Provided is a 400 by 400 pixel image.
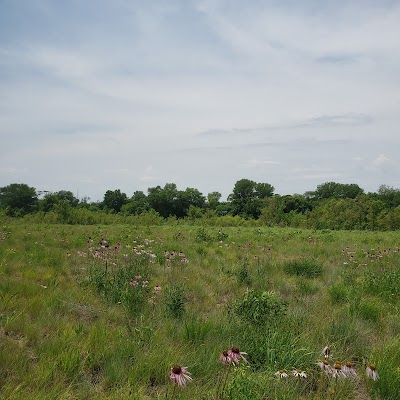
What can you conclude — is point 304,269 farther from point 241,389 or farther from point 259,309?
point 241,389

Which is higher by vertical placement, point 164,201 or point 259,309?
point 164,201

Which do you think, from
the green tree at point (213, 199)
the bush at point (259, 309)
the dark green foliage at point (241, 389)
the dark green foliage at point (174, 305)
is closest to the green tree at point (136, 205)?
the green tree at point (213, 199)

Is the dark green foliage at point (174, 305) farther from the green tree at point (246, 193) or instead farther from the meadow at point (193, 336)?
the green tree at point (246, 193)

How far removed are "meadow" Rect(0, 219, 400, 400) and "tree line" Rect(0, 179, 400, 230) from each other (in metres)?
21.9

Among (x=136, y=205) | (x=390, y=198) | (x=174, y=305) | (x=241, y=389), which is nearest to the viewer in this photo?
(x=241, y=389)

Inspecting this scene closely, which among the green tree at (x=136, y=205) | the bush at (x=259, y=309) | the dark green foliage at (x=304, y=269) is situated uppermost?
the green tree at (x=136, y=205)

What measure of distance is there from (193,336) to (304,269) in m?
4.35

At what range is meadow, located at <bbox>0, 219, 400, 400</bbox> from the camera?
8.53ft

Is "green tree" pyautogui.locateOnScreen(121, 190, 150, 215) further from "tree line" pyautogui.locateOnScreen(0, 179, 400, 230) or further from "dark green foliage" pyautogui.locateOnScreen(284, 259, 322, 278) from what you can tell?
"dark green foliage" pyautogui.locateOnScreen(284, 259, 322, 278)

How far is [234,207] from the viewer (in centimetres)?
6781

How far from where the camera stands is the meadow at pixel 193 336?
2.60 meters

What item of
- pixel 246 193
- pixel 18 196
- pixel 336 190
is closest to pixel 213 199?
pixel 246 193

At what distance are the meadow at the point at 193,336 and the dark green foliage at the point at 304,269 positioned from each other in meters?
0.67

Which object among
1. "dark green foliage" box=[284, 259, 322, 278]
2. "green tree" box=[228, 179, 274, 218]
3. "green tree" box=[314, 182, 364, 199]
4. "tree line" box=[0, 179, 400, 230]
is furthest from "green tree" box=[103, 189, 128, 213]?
"dark green foliage" box=[284, 259, 322, 278]
